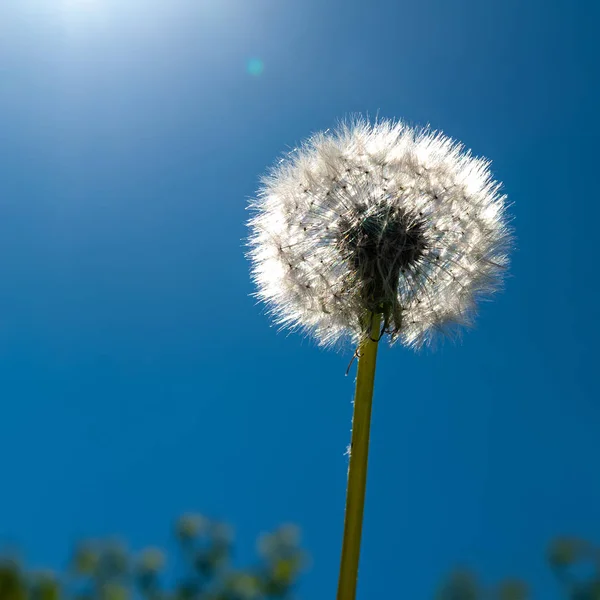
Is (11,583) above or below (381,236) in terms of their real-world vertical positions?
below

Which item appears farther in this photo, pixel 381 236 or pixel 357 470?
pixel 381 236

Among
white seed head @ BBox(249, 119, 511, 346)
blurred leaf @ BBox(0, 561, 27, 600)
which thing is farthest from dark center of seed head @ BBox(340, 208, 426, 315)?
blurred leaf @ BBox(0, 561, 27, 600)

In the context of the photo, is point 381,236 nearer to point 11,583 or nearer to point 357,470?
point 357,470

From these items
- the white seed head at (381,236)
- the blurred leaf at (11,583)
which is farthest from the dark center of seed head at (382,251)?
the blurred leaf at (11,583)

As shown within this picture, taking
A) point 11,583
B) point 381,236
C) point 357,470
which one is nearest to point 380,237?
point 381,236

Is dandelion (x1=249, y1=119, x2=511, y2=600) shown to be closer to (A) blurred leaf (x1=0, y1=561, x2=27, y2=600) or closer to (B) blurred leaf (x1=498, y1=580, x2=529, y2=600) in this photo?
(B) blurred leaf (x1=498, y1=580, x2=529, y2=600)

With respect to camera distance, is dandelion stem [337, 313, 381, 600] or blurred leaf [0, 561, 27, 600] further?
blurred leaf [0, 561, 27, 600]
